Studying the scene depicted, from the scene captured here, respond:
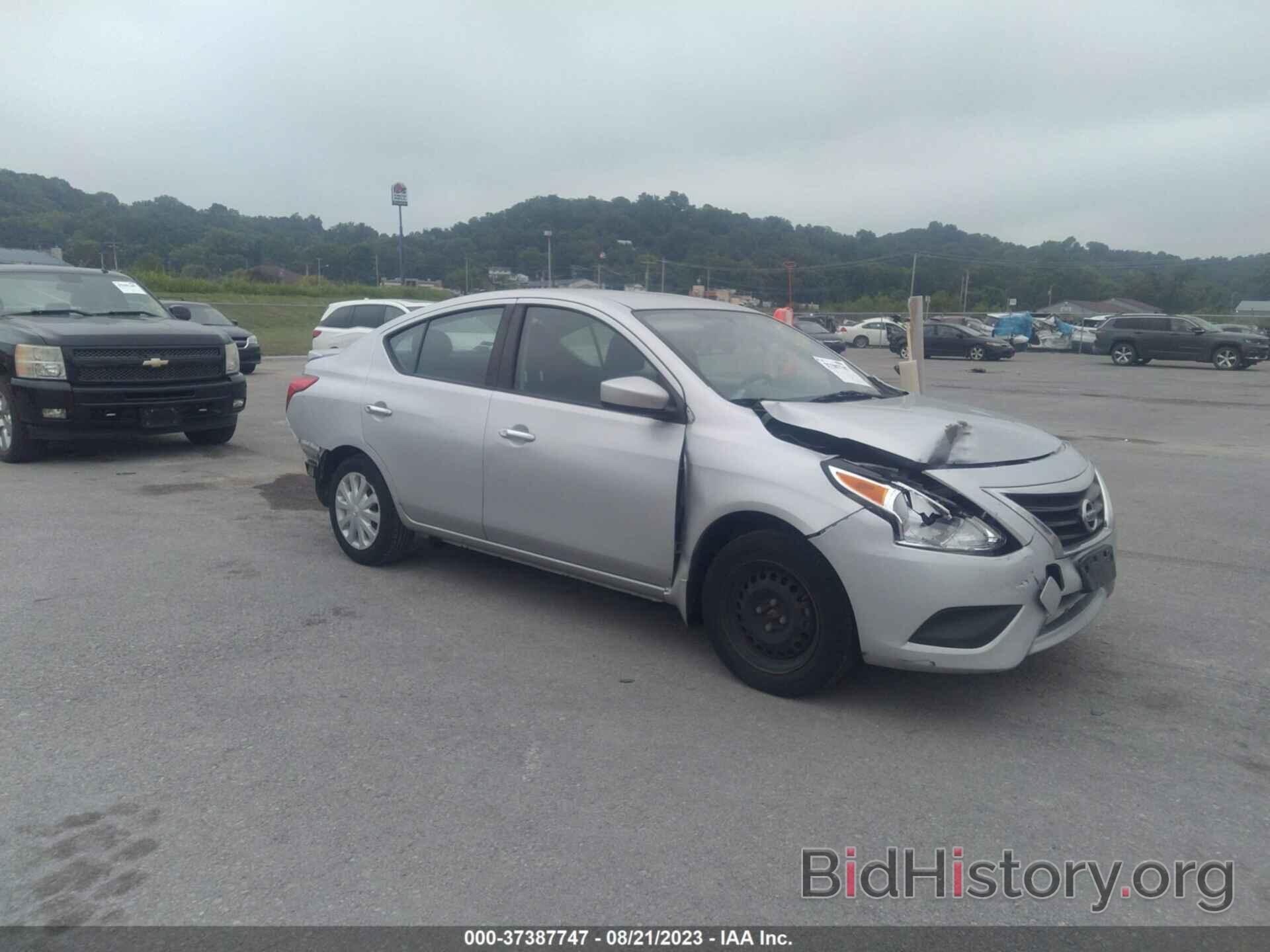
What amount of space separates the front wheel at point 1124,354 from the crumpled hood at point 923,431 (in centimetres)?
3141

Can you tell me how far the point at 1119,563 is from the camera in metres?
Result: 6.94

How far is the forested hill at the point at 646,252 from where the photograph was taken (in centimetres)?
1912

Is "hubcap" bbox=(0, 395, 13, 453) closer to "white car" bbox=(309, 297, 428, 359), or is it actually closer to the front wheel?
"white car" bbox=(309, 297, 428, 359)

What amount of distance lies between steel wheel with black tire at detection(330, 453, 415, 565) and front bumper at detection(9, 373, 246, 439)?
4.21m

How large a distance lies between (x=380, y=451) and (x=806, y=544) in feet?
9.58

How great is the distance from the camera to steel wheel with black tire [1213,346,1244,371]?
31344 mm

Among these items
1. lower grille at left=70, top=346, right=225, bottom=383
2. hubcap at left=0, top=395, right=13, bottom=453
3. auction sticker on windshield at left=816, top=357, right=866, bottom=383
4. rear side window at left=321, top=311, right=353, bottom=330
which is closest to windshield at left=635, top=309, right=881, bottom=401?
auction sticker on windshield at left=816, top=357, right=866, bottom=383

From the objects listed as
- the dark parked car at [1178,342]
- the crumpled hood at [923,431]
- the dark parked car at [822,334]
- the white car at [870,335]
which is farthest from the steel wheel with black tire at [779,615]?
the white car at [870,335]

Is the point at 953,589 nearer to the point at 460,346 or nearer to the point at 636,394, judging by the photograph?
the point at 636,394

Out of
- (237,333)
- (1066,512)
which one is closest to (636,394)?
(1066,512)

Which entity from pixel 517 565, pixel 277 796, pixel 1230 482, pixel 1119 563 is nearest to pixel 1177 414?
pixel 1230 482

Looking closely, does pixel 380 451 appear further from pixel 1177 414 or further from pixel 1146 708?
pixel 1177 414

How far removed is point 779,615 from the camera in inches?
179

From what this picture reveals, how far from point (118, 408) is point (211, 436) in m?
1.60
